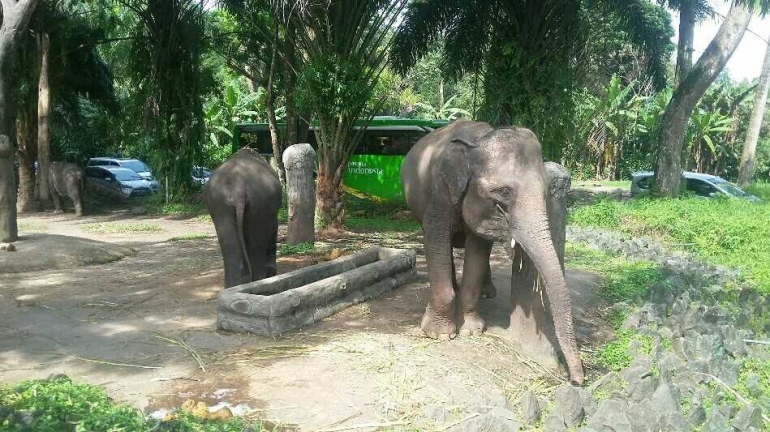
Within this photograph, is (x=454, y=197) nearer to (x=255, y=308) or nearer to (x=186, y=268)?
(x=255, y=308)

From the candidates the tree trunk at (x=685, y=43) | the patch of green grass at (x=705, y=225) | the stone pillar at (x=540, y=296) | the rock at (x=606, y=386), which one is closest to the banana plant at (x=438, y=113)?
the tree trunk at (x=685, y=43)

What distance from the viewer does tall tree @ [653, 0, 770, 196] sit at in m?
16.0

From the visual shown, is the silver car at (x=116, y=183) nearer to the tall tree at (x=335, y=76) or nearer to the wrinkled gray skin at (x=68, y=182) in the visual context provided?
the wrinkled gray skin at (x=68, y=182)

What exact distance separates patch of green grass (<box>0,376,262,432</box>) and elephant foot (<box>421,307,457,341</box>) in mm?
2300

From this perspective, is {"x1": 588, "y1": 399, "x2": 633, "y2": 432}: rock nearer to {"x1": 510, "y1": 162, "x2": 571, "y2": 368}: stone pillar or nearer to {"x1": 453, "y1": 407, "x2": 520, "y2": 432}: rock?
{"x1": 453, "y1": 407, "x2": 520, "y2": 432}: rock

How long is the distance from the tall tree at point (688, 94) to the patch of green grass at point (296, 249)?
33.3 feet

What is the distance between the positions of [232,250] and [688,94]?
13.6m

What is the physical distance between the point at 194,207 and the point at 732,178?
28080 millimetres

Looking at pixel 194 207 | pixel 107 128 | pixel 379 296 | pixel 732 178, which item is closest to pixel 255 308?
pixel 379 296

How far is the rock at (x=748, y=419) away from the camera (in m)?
4.34

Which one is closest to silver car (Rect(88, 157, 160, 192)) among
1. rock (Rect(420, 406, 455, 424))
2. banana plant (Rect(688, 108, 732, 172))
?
rock (Rect(420, 406, 455, 424))

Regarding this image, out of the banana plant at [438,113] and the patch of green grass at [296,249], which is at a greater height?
the banana plant at [438,113]

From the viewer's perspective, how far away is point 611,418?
13.3ft

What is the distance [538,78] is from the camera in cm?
1438
